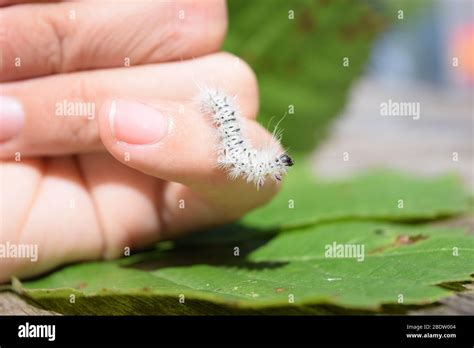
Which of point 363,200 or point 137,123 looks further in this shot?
point 363,200

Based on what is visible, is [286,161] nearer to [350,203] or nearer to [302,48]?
[350,203]

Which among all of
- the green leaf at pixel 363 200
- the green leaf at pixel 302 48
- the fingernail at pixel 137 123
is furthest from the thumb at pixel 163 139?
the green leaf at pixel 302 48

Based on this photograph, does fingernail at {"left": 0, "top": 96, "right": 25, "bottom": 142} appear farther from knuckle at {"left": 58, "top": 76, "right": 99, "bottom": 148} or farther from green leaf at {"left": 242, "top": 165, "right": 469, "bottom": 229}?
green leaf at {"left": 242, "top": 165, "right": 469, "bottom": 229}

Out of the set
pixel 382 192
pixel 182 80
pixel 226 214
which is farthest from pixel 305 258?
pixel 382 192

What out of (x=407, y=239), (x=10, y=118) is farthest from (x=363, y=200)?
(x=10, y=118)

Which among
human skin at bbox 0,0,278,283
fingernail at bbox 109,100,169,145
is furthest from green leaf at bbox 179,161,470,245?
fingernail at bbox 109,100,169,145

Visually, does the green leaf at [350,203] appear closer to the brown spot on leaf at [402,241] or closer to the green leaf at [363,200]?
the green leaf at [363,200]
